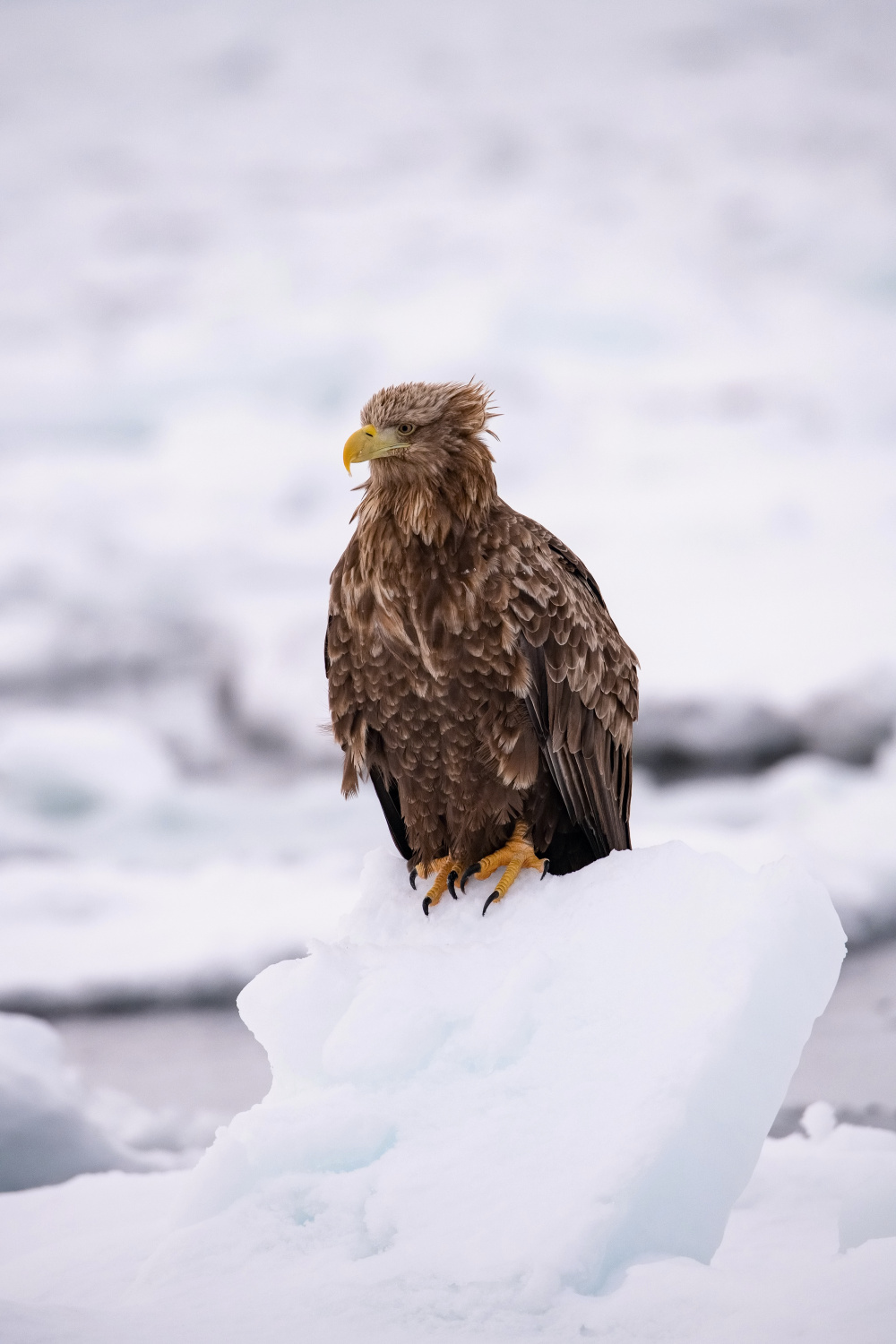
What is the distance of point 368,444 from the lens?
13.5ft

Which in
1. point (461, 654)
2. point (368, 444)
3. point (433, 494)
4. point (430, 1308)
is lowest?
point (430, 1308)

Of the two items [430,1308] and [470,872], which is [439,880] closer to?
[470,872]

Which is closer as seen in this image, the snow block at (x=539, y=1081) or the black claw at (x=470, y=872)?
the snow block at (x=539, y=1081)

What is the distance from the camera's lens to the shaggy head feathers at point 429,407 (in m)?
4.17

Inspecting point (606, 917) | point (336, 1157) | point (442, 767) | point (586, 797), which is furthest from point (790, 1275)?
point (442, 767)

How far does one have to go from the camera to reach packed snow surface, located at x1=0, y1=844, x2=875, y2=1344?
10.6 ft

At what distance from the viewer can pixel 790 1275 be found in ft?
11.6

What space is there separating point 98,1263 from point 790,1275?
2.94m

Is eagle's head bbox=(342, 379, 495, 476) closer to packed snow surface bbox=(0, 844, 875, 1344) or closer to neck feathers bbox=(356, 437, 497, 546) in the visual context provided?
neck feathers bbox=(356, 437, 497, 546)

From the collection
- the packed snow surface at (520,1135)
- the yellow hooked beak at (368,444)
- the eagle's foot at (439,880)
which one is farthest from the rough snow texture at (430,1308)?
the yellow hooked beak at (368,444)

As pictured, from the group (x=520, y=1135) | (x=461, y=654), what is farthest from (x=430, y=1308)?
(x=461, y=654)

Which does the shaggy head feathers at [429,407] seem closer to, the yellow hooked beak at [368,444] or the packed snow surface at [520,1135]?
the yellow hooked beak at [368,444]

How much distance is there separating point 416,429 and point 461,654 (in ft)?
2.90

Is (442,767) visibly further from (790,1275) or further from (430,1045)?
(790,1275)
